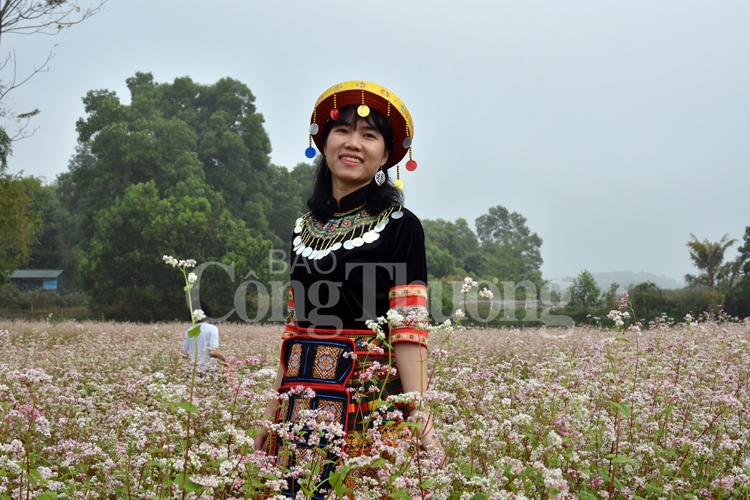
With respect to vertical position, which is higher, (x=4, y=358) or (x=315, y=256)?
(x=315, y=256)

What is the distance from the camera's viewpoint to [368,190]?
2.66 m

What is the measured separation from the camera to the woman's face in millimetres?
2572

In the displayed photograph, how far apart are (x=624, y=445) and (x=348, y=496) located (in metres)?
1.25

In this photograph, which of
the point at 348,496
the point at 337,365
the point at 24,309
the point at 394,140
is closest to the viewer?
the point at 348,496

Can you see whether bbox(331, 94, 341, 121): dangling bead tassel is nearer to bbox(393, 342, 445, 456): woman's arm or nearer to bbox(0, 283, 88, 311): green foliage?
bbox(393, 342, 445, 456): woman's arm

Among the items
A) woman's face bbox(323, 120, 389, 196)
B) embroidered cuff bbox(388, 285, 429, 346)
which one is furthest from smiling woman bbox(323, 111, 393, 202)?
embroidered cuff bbox(388, 285, 429, 346)

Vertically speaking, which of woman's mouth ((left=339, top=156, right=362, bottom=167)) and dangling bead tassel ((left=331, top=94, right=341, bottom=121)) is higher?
dangling bead tassel ((left=331, top=94, right=341, bottom=121))

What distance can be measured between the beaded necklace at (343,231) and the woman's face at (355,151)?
156 millimetres

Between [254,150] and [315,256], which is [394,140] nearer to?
[315,256]

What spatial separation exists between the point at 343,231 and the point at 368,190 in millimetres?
223

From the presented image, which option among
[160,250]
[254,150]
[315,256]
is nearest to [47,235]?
[254,150]

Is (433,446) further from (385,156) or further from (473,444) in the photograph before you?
(385,156)

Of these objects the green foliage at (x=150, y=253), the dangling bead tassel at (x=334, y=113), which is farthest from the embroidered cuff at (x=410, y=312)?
the green foliage at (x=150, y=253)

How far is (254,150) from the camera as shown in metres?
45.5
